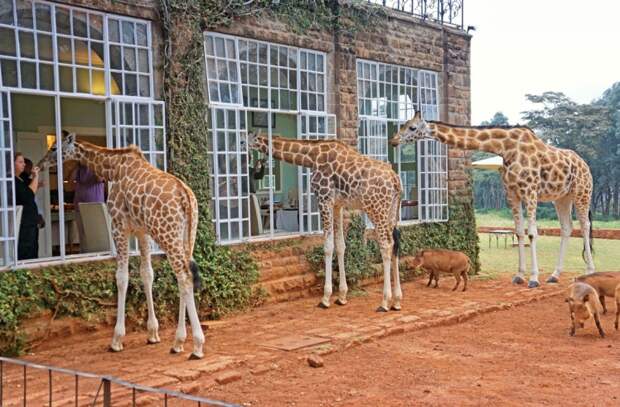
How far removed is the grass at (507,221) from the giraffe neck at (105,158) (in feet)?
75.5

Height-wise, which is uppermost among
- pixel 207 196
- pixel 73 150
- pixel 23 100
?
pixel 23 100

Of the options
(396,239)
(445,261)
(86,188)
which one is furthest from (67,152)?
(445,261)

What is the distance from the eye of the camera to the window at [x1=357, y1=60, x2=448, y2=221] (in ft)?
41.0

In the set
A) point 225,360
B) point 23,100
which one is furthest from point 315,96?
point 225,360

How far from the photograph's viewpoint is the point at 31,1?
7.82 metres

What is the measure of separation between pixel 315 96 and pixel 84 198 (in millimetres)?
4100

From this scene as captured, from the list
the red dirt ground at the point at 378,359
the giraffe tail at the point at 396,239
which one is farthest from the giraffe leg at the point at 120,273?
the giraffe tail at the point at 396,239

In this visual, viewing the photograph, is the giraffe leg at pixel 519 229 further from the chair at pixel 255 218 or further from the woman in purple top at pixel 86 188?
the woman in purple top at pixel 86 188

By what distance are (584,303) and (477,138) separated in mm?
4361

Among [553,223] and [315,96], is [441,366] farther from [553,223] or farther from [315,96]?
[553,223]

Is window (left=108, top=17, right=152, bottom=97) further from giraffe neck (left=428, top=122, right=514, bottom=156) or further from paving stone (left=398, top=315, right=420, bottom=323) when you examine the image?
giraffe neck (left=428, top=122, right=514, bottom=156)

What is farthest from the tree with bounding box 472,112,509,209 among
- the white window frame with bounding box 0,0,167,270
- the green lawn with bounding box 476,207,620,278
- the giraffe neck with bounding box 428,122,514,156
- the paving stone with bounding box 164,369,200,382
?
the paving stone with bounding box 164,369,200,382

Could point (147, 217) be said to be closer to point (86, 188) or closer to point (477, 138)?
point (86, 188)

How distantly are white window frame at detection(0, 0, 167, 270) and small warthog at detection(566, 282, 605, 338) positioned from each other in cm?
550
